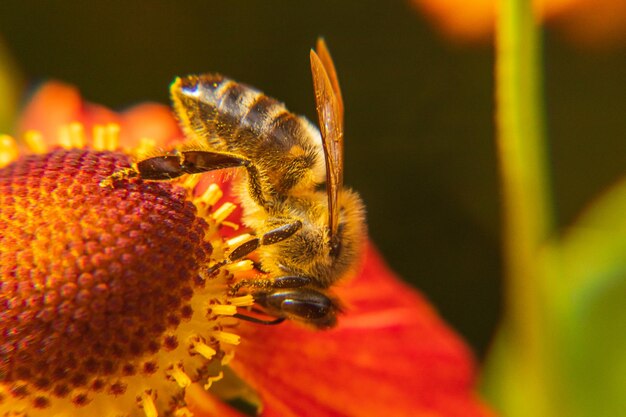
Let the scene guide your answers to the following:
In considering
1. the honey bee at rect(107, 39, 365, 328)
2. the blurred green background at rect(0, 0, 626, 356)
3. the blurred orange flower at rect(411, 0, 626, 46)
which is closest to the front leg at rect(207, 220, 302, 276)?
the honey bee at rect(107, 39, 365, 328)

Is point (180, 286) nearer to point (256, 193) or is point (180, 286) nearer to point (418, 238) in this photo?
point (256, 193)

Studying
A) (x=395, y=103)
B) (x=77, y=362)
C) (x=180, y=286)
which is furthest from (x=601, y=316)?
(x=77, y=362)

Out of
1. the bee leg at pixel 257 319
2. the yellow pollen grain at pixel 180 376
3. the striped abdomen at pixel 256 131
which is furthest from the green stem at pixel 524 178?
the yellow pollen grain at pixel 180 376

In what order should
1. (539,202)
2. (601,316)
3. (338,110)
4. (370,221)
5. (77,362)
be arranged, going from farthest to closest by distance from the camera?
(370,221), (601,316), (539,202), (338,110), (77,362)

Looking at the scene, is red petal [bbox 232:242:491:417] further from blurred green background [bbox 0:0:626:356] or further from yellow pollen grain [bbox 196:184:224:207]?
blurred green background [bbox 0:0:626:356]

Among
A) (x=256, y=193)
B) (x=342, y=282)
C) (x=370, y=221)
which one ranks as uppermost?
(x=256, y=193)

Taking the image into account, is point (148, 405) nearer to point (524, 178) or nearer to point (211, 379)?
point (211, 379)

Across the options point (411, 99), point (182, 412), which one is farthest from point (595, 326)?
point (182, 412)
